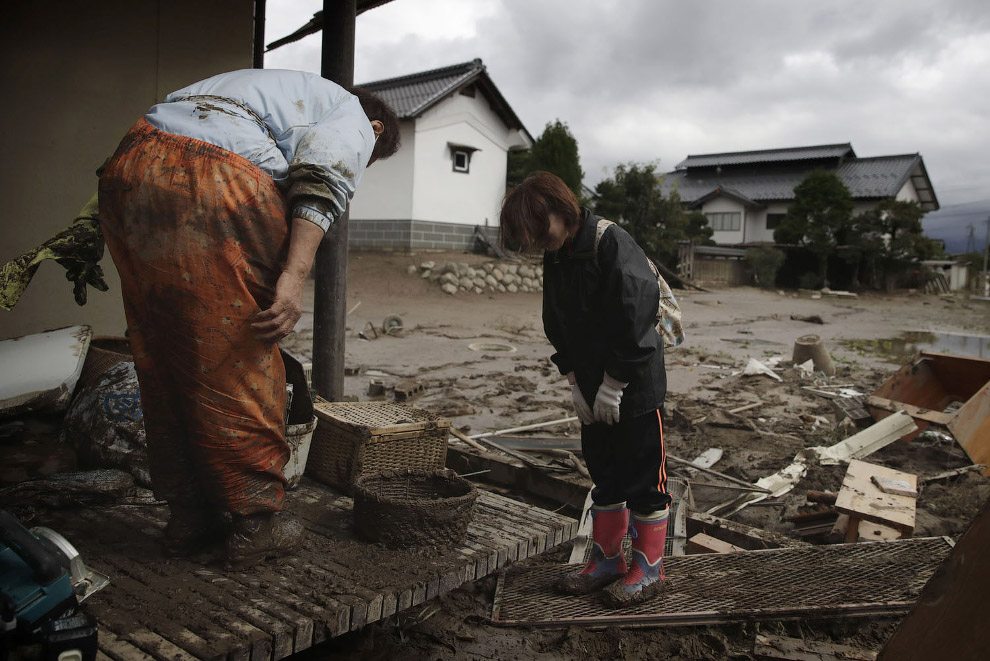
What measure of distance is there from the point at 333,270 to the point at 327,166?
6.32 feet

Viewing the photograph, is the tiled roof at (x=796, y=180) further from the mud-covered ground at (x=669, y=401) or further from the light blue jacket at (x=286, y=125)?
the light blue jacket at (x=286, y=125)

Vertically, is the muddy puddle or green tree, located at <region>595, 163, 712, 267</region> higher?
green tree, located at <region>595, 163, 712, 267</region>

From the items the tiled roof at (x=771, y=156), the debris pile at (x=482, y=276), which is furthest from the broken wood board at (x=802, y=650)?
the tiled roof at (x=771, y=156)

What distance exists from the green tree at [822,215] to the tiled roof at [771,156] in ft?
41.7

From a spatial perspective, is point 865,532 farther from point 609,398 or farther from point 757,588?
point 609,398

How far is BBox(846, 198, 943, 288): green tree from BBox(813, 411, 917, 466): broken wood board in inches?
1004

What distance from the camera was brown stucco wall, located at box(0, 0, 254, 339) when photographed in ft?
14.1

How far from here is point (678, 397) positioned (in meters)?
7.04

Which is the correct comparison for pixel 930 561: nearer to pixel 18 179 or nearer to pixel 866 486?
pixel 866 486

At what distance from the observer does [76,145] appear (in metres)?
4.62

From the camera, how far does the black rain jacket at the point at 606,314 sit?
2525mm

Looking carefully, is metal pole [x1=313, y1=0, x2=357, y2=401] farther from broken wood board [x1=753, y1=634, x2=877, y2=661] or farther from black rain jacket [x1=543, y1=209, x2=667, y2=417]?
broken wood board [x1=753, y1=634, x2=877, y2=661]

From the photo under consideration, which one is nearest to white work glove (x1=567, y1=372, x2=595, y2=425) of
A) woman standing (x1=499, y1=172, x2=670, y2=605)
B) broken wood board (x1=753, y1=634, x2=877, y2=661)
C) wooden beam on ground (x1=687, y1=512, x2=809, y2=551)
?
woman standing (x1=499, y1=172, x2=670, y2=605)

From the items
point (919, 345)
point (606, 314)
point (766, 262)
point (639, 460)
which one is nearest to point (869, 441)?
point (639, 460)
